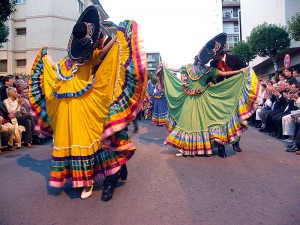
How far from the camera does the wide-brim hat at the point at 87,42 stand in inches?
141

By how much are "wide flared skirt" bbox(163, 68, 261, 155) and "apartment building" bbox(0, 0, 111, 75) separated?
2788 cm

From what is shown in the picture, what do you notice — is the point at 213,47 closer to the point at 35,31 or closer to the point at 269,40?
the point at 269,40

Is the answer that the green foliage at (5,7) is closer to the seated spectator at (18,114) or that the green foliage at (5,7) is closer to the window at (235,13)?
the seated spectator at (18,114)

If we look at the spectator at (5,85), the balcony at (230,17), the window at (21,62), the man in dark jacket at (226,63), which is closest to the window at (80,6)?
the window at (21,62)

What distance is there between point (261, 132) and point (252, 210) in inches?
304

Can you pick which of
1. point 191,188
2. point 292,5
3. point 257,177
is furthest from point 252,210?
point 292,5

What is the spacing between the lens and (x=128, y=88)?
362 centimetres

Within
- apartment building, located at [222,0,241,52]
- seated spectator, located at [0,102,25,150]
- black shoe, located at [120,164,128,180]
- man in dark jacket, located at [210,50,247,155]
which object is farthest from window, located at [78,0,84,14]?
black shoe, located at [120,164,128,180]

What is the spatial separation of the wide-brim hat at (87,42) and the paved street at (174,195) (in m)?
1.66

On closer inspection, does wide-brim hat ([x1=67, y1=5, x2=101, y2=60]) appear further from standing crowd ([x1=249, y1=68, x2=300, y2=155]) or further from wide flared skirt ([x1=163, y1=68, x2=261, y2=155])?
standing crowd ([x1=249, y1=68, x2=300, y2=155])

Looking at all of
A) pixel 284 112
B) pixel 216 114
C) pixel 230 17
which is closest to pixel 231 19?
pixel 230 17

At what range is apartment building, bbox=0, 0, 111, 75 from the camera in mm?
31812

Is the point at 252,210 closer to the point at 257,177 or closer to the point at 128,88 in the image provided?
the point at 257,177

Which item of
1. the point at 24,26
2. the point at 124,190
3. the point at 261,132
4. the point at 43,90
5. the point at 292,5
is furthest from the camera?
the point at 24,26
